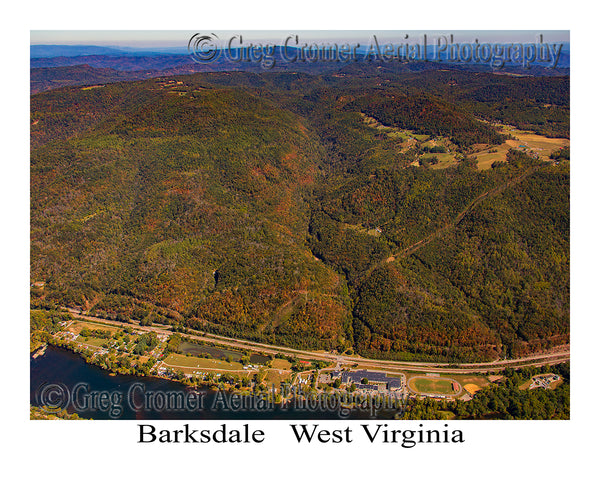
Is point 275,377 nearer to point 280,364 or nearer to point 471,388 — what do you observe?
point 280,364

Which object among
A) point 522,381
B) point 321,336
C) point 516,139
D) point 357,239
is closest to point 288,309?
point 321,336

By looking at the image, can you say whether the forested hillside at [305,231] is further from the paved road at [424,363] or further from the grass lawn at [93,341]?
the grass lawn at [93,341]

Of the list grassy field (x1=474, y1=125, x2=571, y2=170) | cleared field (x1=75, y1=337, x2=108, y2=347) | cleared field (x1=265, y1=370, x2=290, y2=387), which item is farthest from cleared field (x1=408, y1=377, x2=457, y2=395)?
grassy field (x1=474, y1=125, x2=571, y2=170)

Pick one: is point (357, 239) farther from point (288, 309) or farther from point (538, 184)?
point (538, 184)

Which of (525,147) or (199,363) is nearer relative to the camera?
(199,363)

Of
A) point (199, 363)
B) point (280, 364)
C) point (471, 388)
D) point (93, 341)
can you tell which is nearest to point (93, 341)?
point (93, 341)

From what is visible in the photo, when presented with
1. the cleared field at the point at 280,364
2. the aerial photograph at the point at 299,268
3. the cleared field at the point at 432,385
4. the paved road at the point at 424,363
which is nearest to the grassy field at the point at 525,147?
the aerial photograph at the point at 299,268
